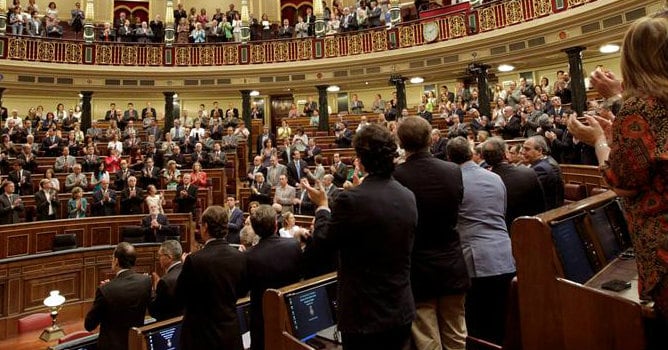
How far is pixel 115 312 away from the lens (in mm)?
2695

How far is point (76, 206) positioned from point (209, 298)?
595 cm

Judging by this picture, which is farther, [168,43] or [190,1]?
[190,1]

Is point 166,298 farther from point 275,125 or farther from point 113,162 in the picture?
point 275,125

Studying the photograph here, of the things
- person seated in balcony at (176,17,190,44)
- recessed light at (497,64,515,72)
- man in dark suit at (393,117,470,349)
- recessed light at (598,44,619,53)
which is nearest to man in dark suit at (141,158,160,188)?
person seated in balcony at (176,17,190,44)

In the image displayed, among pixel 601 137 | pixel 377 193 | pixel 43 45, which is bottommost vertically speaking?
pixel 377 193

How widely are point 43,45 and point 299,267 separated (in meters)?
12.9

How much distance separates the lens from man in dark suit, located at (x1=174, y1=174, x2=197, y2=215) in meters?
7.34

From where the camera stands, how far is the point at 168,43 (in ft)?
43.7

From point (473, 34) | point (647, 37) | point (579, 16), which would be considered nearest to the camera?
point (647, 37)

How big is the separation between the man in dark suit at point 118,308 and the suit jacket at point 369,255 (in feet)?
5.68

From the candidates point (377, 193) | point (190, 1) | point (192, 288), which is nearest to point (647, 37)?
point (377, 193)

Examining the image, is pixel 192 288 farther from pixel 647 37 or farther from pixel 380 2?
pixel 380 2

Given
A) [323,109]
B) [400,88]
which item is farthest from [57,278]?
[400,88]

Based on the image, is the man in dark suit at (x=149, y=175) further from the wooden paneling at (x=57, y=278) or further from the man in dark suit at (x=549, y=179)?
the man in dark suit at (x=549, y=179)
